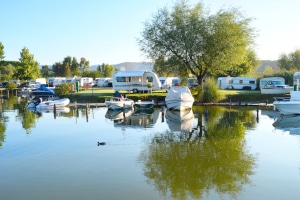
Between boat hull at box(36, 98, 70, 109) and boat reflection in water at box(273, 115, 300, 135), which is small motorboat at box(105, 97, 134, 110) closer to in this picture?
boat hull at box(36, 98, 70, 109)

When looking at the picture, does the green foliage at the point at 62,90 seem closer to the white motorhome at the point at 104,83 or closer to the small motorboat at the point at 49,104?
the small motorboat at the point at 49,104

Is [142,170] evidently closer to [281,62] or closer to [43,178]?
[43,178]

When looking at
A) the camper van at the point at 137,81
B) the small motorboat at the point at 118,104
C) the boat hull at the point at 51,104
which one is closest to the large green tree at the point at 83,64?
the camper van at the point at 137,81

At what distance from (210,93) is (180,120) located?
37.9 feet

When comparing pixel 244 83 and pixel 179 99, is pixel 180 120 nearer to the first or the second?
pixel 179 99

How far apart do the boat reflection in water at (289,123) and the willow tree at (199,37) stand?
11.6m

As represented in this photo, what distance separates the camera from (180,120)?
79.2 ft

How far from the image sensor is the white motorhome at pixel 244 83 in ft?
145

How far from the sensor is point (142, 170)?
12.0 metres

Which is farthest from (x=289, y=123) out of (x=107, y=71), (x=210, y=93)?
(x=107, y=71)

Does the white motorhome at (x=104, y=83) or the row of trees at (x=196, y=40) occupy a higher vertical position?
the row of trees at (x=196, y=40)

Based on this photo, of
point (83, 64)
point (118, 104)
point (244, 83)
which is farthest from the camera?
point (83, 64)

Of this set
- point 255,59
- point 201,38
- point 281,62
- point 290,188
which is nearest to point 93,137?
point 290,188

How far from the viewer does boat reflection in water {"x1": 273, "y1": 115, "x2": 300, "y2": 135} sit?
2024 centimetres
